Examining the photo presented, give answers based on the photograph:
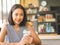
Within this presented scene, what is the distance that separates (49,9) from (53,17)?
0.22 metres

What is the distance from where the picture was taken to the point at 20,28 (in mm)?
1705


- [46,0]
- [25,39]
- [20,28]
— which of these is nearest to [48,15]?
[46,0]

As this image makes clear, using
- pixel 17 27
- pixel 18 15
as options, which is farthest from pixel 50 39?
pixel 18 15

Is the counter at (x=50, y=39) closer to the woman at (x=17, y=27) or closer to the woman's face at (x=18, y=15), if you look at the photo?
the woman at (x=17, y=27)

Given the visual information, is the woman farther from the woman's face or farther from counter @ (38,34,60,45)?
counter @ (38,34,60,45)

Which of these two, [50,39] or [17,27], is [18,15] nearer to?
[17,27]

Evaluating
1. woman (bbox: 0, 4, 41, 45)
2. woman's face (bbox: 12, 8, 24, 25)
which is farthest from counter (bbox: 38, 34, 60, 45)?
woman's face (bbox: 12, 8, 24, 25)

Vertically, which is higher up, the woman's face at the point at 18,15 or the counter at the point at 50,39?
the woman's face at the point at 18,15

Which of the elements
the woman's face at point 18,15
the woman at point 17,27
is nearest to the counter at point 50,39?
the woman at point 17,27

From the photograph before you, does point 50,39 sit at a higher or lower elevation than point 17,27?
lower

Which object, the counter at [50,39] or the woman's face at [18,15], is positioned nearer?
the woman's face at [18,15]

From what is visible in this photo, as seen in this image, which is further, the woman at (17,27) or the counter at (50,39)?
the counter at (50,39)

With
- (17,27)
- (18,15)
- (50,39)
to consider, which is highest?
(18,15)

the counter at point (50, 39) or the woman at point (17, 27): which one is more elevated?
the woman at point (17, 27)
